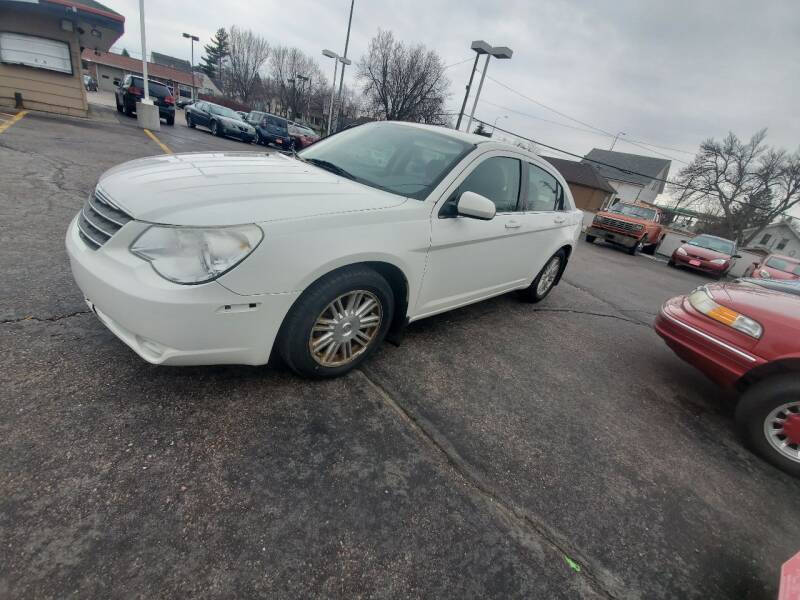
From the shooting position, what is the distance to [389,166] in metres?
2.96

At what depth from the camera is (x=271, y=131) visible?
19.1 m

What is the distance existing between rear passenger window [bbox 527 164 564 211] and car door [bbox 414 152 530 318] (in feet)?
0.75

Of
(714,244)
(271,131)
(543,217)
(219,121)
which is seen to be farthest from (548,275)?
(219,121)

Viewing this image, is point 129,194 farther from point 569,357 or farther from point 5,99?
point 5,99

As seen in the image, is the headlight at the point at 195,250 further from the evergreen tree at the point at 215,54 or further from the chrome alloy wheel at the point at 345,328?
the evergreen tree at the point at 215,54

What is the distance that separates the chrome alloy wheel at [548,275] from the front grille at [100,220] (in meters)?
4.08

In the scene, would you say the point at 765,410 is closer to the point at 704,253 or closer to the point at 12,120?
the point at 704,253

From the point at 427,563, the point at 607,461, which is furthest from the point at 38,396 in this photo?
the point at 607,461

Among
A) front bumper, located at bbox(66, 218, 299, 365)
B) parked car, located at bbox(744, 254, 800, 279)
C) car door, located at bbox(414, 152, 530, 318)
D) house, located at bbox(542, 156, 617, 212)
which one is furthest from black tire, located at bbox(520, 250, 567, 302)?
house, located at bbox(542, 156, 617, 212)

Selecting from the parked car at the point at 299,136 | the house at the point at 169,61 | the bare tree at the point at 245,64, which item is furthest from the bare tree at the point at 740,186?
the house at the point at 169,61

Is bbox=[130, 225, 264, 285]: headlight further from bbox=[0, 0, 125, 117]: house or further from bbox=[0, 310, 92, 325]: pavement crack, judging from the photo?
bbox=[0, 0, 125, 117]: house

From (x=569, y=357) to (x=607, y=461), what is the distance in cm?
143

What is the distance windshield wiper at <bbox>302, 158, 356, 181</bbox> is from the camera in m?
2.82

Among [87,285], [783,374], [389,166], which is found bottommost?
[87,285]
